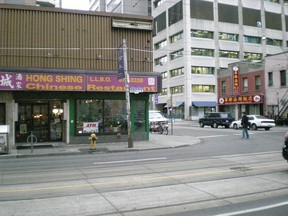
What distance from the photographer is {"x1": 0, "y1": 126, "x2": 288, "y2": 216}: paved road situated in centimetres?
655

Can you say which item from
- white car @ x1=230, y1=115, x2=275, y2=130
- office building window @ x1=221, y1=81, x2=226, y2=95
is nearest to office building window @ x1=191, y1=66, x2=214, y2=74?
office building window @ x1=221, y1=81, x2=226, y2=95

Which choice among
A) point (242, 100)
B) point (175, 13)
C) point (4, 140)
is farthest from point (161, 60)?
point (4, 140)

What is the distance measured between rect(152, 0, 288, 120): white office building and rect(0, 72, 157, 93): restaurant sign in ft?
129

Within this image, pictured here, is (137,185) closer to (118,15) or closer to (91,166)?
(91,166)

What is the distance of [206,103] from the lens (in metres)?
60.8

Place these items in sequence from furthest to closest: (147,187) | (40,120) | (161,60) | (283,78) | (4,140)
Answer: (161,60) → (283,78) → (40,120) → (4,140) → (147,187)

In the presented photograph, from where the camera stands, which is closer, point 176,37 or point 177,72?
point 177,72

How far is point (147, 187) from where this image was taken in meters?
8.34

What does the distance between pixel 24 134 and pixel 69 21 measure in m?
7.42

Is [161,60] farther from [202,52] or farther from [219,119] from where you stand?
[219,119]

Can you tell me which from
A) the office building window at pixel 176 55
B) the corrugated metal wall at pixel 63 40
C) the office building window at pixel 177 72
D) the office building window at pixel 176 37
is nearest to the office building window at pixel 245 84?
the office building window at pixel 177 72

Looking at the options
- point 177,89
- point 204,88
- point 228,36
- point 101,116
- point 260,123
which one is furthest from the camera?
point 228,36

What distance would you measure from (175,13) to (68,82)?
48.5 m

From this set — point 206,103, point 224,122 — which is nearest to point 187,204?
point 224,122
